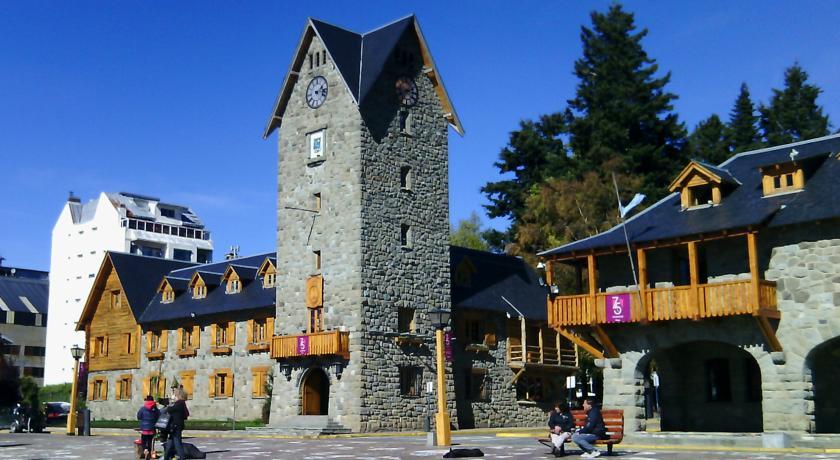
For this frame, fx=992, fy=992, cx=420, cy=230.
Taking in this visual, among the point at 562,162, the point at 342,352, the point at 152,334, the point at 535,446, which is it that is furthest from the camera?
the point at 562,162

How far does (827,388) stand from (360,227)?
67.1 ft

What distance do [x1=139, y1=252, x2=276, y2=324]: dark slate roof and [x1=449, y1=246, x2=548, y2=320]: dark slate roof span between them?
9673 mm

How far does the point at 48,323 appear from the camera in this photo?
355 ft

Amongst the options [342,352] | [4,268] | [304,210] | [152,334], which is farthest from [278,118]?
[4,268]

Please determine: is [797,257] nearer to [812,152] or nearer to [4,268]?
[812,152]

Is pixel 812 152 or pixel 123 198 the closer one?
pixel 812 152

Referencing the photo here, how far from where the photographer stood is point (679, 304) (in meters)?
30.4


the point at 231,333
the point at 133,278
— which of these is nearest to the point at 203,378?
the point at 231,333

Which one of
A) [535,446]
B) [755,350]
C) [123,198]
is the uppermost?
[123,198]

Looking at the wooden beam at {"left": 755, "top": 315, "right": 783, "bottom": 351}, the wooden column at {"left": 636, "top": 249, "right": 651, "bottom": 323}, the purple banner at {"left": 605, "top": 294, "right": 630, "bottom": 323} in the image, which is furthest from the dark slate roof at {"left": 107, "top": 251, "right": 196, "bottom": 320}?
the wooden beam at {"left": 755, "top": 315, "right": 783, "bottom": 351}

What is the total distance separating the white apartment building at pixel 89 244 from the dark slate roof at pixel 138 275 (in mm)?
44926

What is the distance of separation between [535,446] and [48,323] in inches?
3597

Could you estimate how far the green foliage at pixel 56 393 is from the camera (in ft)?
281

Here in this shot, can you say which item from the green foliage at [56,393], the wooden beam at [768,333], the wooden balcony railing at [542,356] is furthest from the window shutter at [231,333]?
the green foliage at [56,393]
